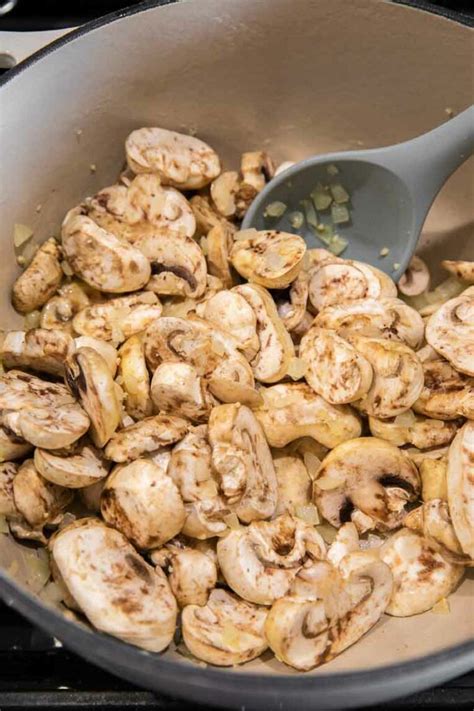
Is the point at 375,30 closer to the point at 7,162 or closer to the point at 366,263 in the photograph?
the point at 366,263

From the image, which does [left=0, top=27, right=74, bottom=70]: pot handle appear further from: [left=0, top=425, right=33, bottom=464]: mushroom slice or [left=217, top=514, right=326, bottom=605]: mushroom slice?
[left=217, top=514, right=326, bottom=605]: mushroom slice

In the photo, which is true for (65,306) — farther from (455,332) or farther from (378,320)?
(455,332)

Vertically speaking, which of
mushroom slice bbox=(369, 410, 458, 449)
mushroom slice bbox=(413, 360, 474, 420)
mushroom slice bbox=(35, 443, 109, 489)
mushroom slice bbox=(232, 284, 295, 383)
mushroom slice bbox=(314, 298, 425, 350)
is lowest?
mushroom slice bbox=(369, 410, 458, 449)

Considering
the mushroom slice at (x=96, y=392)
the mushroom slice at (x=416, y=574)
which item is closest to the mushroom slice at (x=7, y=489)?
the mushroom slice at (x=96, y=392)

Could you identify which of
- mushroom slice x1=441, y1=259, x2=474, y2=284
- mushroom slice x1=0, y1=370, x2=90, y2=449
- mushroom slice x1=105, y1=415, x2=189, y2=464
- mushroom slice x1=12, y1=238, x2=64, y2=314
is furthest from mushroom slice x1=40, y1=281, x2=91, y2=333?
mushroom slice x1=441, y1=259, x2=474, y2=284

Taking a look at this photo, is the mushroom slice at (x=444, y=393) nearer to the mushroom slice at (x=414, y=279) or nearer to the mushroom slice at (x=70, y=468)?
the mushroom slice at (x=414, y=279)

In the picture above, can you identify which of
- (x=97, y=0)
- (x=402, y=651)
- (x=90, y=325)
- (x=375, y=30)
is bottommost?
(x=402, y=651)

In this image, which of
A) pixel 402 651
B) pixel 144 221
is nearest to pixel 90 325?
pixel 144 221
